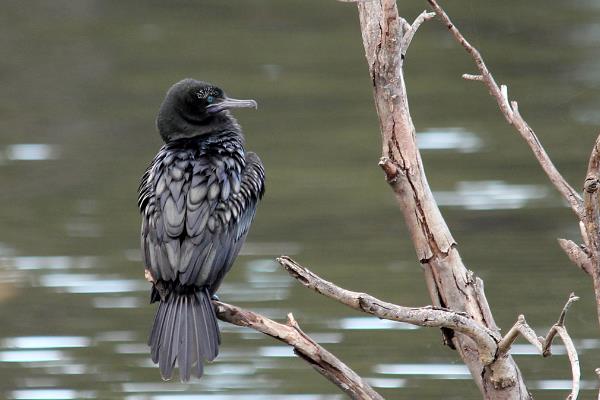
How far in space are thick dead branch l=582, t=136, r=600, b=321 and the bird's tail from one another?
1.65m

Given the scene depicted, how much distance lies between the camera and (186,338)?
5418 millimetres

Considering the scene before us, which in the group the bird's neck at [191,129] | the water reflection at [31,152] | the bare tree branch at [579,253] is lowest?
the bare tree branch at [579,253]

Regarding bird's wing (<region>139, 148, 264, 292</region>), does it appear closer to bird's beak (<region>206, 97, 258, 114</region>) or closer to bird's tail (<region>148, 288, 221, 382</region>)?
bird's tail (<region>148, 288, 221, 382</region>)

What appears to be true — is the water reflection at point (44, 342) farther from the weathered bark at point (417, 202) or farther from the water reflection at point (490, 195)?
the weathered bark at point (417, 202)

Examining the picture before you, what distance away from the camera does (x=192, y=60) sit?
45.2 ft

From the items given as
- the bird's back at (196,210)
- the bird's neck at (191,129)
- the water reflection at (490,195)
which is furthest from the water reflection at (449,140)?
the bird's back at (196,210)

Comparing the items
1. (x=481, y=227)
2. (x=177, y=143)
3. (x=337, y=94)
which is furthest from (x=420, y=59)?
(x=177, y=143)

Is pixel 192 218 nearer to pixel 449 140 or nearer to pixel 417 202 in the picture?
pixel 417 202

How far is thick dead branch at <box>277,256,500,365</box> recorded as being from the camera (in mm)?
4387

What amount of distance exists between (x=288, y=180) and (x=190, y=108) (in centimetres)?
425

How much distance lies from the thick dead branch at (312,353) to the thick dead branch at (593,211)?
98 cm

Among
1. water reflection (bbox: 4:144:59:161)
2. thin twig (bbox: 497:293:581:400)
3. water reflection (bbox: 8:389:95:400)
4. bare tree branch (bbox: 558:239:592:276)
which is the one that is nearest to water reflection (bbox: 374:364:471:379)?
water reflection (bbox: 8:389:95:400)

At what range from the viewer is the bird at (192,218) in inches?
214

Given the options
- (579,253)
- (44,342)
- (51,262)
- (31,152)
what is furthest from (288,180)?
(579,253)
